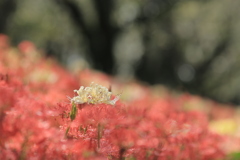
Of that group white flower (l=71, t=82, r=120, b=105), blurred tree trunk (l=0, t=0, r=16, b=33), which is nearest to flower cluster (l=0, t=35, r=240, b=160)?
white flower (l=71, t=82, r=120, b=105)

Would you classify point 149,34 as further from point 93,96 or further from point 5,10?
point 93,96

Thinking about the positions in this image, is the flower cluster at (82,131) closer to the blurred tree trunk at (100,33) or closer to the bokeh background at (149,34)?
the bokeh background at (149,34)

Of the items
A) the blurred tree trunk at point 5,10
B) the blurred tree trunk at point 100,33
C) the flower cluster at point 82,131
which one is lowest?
the flower cluster at point 82,131

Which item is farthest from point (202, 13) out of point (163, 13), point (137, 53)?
point (137, 53)

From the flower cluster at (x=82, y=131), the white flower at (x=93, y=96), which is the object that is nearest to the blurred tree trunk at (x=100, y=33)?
the flower cluster at (x=82, y=131)

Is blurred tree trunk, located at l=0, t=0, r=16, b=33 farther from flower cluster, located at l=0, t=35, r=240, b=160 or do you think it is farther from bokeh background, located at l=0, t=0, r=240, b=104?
flower cluster, located at l=0, t=35, r=240, b=160

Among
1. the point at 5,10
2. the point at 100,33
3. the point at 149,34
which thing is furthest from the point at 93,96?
the point at 5,10
